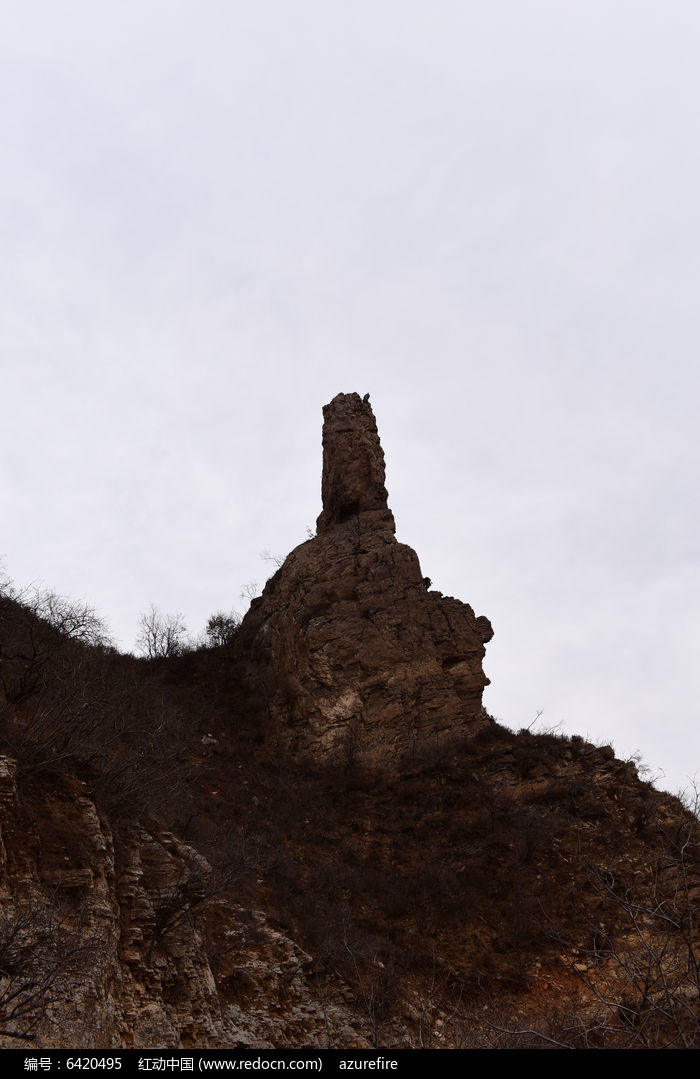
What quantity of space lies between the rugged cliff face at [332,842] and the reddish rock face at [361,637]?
8 cm

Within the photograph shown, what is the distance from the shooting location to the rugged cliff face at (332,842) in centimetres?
1005

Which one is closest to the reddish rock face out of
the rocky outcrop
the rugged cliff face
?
the rugged cliff face

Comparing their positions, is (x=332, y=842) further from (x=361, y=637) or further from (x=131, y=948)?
(x=131, y=948)

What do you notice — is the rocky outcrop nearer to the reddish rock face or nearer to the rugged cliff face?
the rugged cliff face

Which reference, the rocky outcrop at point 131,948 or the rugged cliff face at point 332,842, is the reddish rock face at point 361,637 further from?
the rocky outcrop at point 131,948

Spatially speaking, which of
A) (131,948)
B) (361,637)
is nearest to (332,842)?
(361,637)

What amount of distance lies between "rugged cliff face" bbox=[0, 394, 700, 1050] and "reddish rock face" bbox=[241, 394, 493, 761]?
0.08m

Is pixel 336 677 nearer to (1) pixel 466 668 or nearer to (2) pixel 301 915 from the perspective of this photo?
(1) pixel 466 668

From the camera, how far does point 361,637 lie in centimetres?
2523

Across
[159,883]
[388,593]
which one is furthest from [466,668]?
[159,883]

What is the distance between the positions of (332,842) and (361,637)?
7235mm

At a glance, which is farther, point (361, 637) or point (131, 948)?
point (361, 637)

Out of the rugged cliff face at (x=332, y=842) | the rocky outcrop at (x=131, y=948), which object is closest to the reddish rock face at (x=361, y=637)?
the rugged cliff face at (x=332, y=842)

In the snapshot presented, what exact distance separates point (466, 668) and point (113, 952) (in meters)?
17.0
